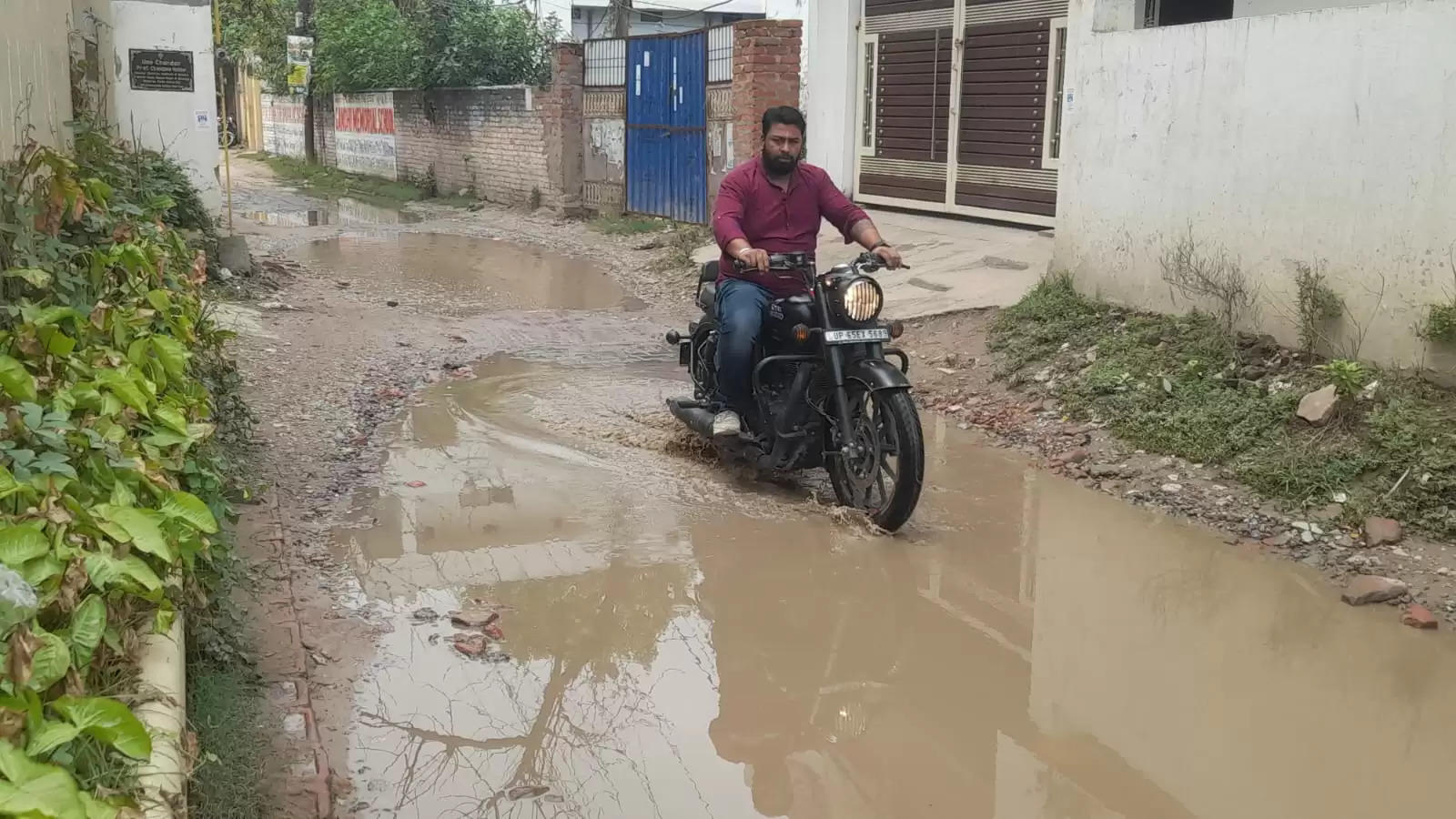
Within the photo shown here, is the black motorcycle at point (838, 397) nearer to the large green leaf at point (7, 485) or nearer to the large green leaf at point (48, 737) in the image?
the large green leaf at point (7, 485)

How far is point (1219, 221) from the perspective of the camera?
272 inches

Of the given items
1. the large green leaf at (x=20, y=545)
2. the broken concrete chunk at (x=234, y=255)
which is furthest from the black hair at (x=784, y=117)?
the broken concrete chunk at (x=234, y=255)

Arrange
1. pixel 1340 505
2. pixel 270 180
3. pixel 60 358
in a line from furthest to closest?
1. pixel 270 180
2. pixel 1340 505
3. pixel 60 358

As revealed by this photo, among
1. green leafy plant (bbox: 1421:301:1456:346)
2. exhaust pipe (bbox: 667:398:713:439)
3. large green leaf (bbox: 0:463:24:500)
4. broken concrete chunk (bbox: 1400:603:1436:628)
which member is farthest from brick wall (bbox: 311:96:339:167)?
large green leaf (bbox: 0:463:24:500)

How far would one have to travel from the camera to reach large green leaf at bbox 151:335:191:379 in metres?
3.95

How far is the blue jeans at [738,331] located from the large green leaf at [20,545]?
3.43 meters

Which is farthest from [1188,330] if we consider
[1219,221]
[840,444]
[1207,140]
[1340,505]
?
[840,444]

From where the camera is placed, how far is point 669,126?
623 inches

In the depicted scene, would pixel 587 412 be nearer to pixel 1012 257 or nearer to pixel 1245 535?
pixel 1245 535

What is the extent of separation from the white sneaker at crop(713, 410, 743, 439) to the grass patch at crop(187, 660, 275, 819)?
254cm

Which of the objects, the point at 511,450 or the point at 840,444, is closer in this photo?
the point at 840,444

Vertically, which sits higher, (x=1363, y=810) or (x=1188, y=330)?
(x=1188, y=330)

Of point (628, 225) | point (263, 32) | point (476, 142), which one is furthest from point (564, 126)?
point (263, 32)

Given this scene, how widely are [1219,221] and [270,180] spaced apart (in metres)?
24.1
